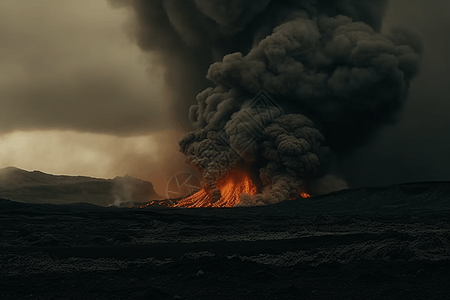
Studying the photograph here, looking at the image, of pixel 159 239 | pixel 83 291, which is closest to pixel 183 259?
pixel 83 291

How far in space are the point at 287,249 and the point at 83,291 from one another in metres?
11.6

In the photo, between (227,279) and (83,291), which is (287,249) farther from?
(83,291)

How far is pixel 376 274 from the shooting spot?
52.5ft

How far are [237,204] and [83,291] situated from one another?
69.2 metres

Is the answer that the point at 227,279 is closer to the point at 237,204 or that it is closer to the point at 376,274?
the point at 376,274

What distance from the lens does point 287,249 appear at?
23.8m

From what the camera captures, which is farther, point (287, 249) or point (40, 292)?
point (287, 249)

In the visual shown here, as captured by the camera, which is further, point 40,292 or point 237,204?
point 237,204

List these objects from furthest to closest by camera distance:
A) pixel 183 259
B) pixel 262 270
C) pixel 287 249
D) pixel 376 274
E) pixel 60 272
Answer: pixel 287 249 < pixel 183 259 < pixel 60 272 < pixel 262 270 < pixel 376 274

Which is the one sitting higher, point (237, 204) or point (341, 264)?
point (237, 204)

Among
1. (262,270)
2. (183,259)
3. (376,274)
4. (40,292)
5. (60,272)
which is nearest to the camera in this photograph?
(40,292)

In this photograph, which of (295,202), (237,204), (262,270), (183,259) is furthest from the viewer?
(237,204)

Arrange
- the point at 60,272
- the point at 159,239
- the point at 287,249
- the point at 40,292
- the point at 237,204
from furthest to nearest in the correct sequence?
the point at 237,204 → the point at 159,239 → the point at 287,249 → the point at 60,272 → the point at 40,292

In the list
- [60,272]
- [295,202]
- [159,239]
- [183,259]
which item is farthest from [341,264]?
[295,202]
